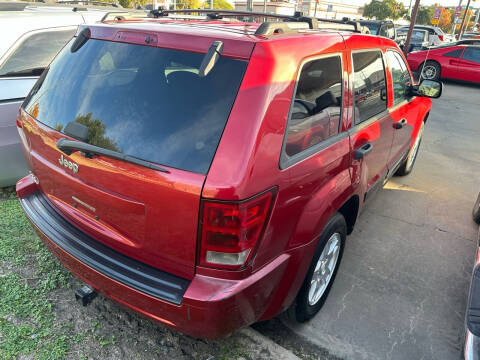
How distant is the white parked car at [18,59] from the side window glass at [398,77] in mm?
3408

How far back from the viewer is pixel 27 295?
255 centimetres

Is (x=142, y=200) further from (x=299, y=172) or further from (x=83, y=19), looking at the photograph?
(x=83, y=19)

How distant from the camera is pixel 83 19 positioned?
4305 mm

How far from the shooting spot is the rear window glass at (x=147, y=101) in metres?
1.66

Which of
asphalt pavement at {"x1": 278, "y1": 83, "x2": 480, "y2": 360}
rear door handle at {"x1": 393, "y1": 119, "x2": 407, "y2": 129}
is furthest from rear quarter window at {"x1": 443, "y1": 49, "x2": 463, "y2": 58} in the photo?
rear door handle at {"x1": 393, "y1": 119, "x2": 407, "y2": 129}

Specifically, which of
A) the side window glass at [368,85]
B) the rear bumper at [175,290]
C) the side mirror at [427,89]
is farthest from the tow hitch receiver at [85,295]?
the side mirror at [427,89]

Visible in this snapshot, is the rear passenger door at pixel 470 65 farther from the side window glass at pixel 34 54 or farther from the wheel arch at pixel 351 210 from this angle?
the side window glass at pixel 34 54

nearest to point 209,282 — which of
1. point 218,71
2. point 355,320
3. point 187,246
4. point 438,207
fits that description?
point 187,246

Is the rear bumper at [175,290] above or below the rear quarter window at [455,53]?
above

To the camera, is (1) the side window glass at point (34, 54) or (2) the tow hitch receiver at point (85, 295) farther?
(1) the side window glass at point (34, 54)

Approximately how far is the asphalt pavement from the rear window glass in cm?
158

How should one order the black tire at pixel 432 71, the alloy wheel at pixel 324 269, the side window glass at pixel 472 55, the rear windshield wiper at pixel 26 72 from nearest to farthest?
the alloy wheel at pixel 324 269, the rear windshield wiper at pixel 26 72, the side window glass at pixel 472 55, the black tire at pixel 432 71

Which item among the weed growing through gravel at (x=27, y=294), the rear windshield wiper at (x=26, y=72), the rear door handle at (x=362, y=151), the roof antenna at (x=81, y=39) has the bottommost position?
the weed growing through gravel at (x=27, y=294)

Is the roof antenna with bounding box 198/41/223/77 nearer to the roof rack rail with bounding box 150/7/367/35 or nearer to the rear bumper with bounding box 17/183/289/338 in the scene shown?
the roof rack rail with bounding box 150/7/367/35
